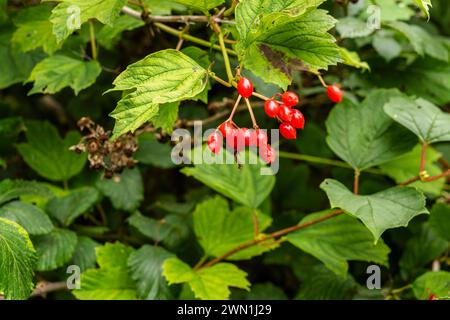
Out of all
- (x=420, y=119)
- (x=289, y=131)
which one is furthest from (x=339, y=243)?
(x=289, y=131)

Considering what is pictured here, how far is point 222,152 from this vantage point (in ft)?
5.36

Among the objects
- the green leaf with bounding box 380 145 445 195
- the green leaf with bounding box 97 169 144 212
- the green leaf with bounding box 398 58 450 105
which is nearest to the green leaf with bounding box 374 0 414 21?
the green leaf with bounding box 398 58 450 105

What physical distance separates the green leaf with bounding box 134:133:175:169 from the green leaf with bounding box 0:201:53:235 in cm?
42

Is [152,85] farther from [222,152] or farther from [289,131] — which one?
[222,152]

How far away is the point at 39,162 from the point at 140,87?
0.89m

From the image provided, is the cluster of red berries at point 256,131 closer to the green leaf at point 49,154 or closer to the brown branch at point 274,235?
the brown branch at point 274,235

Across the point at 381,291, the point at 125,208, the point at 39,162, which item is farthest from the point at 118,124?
the point at 381,291

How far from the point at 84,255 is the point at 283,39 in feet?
2.82

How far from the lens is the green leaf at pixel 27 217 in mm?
1405

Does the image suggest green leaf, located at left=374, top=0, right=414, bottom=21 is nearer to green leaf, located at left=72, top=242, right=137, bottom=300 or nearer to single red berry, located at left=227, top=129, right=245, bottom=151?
single red berry, located at left=227, top=129, right=245, bottom=151

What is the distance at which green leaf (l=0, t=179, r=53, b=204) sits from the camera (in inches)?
56.5

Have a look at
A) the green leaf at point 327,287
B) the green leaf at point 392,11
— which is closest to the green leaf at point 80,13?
the green leaf at point 392,11

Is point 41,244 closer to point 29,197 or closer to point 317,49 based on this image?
point 29,197
